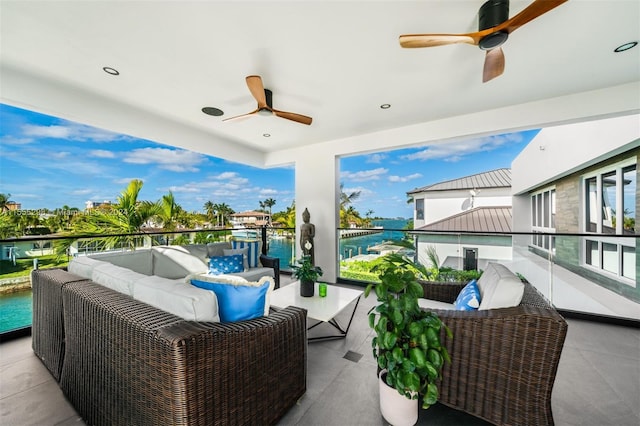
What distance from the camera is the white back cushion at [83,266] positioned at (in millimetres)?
1899

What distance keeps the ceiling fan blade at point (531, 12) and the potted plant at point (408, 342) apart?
171 centimetres

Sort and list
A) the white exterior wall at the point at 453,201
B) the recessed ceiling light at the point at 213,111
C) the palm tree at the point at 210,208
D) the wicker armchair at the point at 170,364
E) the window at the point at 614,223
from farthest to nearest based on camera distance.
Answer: the palm tree at the point at 210,208
the white exterior wall at the point at 453,201
the recessed ceiling light at the point at 213,111
the window at the point at 614,223
the wicker armchair at the point at 170,364

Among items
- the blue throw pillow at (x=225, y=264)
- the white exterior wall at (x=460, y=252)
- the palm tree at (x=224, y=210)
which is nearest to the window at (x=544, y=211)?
the white exterior wall at (x=460, y=252)

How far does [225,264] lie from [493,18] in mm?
3769

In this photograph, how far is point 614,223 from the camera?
11.0 feet

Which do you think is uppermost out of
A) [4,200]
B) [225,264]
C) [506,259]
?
[4,200]

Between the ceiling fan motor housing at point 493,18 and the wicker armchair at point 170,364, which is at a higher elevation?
the ceiling fan motor housing at point 493,18

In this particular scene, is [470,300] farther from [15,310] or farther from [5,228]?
[5,228]

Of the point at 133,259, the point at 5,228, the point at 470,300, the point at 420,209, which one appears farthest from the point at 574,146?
the point at 5,228

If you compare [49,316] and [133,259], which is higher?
[133,259]

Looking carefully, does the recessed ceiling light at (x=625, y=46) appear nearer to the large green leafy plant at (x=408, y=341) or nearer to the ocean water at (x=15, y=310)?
the large green leafy plant at (x=408, y=341)

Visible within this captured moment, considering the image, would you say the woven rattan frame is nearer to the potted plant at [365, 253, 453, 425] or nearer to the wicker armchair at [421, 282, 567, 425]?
the potted plant at [365, 253, 453, 425]

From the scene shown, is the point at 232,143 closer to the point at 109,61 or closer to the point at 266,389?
the point at 109,61

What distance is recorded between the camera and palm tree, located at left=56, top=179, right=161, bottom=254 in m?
3.66
